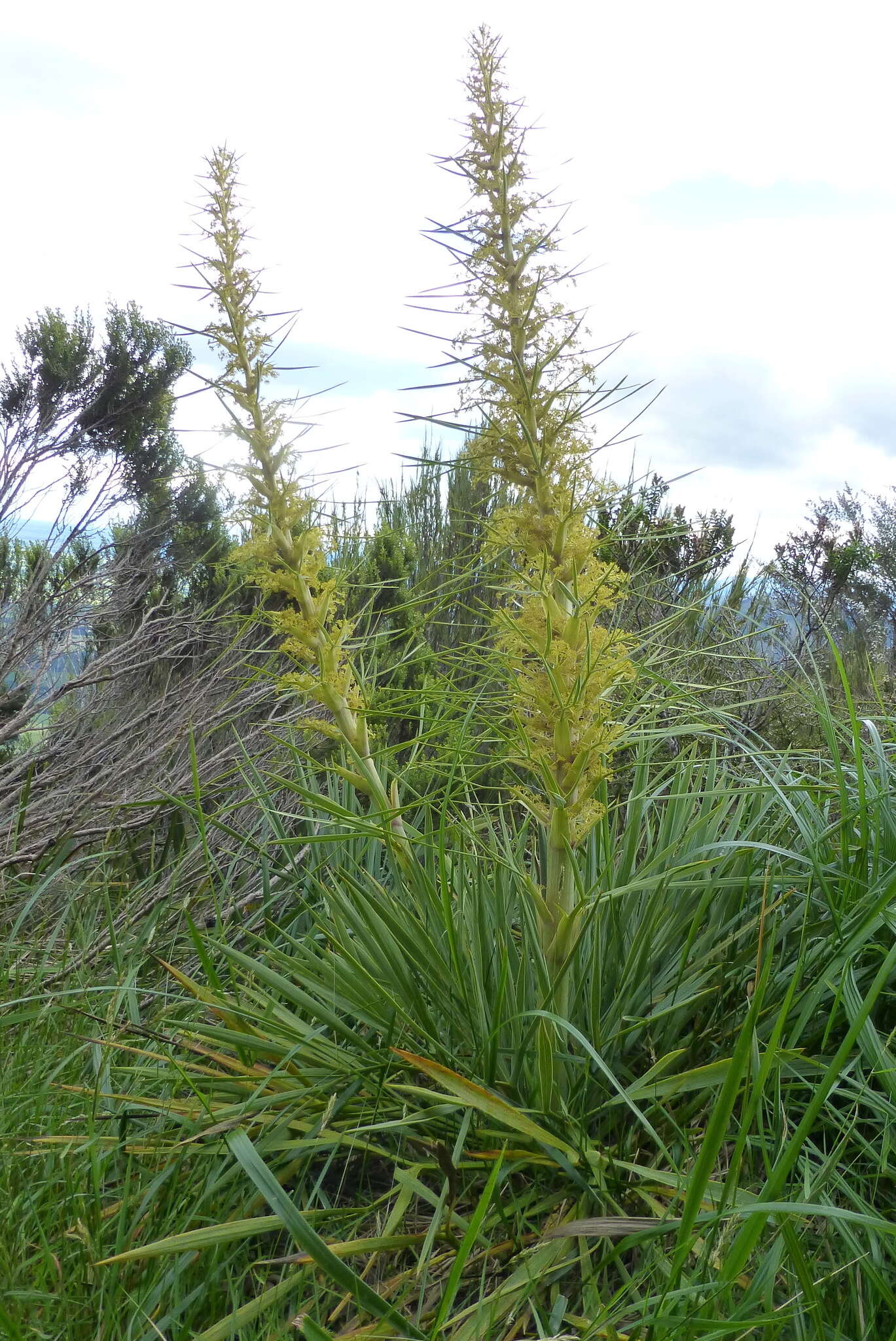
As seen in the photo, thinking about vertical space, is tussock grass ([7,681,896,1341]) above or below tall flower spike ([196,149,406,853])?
below

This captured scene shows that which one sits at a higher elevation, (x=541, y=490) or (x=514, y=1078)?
(x=541, y=490)

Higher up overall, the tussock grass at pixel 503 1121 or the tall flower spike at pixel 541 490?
the tall flower spike at pixel 541 490

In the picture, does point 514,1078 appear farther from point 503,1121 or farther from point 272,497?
point 272,497

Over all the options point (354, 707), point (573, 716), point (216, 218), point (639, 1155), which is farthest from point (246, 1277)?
point (216, 218)

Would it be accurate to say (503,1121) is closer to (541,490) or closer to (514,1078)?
(514,1078)

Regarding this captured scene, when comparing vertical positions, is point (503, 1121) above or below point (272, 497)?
below

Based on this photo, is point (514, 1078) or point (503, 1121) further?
point (514, 1078)

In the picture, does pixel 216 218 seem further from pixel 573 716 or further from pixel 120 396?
pixel 120 396

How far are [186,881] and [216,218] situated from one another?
10.1 feet

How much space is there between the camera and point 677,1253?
1534 mm

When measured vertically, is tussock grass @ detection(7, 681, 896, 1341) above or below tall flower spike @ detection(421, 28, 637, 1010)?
below

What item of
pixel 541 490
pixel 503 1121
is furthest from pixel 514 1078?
pixel 541 490

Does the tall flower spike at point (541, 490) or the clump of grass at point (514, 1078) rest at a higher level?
the tall flower spike at point (541, 490)

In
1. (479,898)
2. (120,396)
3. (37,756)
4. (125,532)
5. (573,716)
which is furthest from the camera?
(120,396)
